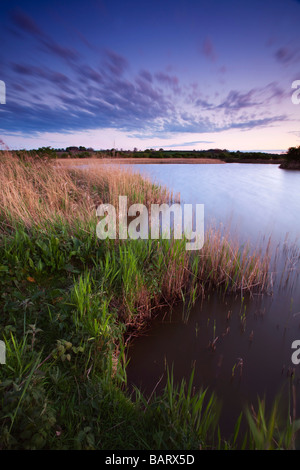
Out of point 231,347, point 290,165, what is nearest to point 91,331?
point 231,347

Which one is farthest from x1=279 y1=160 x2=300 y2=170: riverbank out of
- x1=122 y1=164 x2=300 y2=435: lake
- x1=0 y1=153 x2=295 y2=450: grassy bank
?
x1=0 y1=153 x2=295 y2=450: grassy bank

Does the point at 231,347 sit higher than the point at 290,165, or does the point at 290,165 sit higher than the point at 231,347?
the point at 290,165

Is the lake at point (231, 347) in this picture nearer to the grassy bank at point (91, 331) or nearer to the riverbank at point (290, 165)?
the grassy bank at point (91, 331)

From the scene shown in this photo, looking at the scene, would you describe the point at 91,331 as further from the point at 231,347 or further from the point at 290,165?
the point at 290,165

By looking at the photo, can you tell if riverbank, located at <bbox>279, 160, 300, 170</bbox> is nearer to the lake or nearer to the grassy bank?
the lake

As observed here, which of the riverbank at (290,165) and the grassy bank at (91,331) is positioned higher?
the riverbank at (290,165)

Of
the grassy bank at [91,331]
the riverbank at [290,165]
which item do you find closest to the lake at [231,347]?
the grassy bank at [91,331]

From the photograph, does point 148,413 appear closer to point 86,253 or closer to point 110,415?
point 110,415

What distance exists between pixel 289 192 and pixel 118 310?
48.5 feet

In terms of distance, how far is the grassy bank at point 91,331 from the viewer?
5.13 feet

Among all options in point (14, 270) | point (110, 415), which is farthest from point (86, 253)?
point (110, 415)

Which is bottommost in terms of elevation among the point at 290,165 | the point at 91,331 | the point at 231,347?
the point at 231,347

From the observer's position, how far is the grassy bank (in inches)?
61.6

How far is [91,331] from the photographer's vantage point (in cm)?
237
